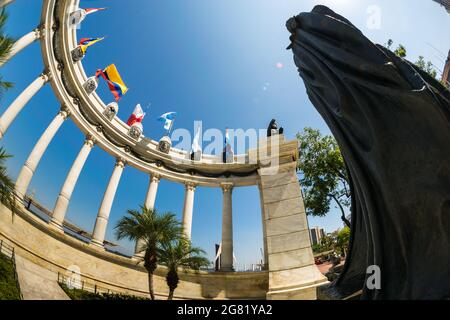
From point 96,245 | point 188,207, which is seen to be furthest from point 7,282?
point 188,207

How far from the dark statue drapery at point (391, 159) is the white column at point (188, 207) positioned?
32.0 metres

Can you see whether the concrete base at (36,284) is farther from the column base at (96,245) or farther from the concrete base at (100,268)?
the column base at (96,245)

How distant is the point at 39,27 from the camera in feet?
92.0

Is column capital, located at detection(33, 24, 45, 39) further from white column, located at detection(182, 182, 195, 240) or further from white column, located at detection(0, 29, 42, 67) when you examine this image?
white column, located at detection(182, 182, 195, 240)

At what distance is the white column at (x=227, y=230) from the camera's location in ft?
108

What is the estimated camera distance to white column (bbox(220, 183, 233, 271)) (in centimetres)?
3283

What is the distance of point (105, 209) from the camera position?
31.2 metres

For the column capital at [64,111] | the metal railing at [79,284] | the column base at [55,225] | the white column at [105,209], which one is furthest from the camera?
the column capital at [64,111]

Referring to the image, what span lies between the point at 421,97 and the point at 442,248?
170 cm

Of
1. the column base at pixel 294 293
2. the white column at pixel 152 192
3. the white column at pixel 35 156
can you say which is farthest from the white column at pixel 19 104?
the column base at pixel 294 293

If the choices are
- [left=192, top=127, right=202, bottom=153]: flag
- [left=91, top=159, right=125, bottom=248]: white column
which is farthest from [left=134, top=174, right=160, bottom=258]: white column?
[left=192, top=127, right=202, bottom=153]: flag

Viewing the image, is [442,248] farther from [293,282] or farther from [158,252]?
[158,252]

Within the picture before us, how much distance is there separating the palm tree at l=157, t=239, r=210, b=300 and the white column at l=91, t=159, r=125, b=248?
9511 millimetres
